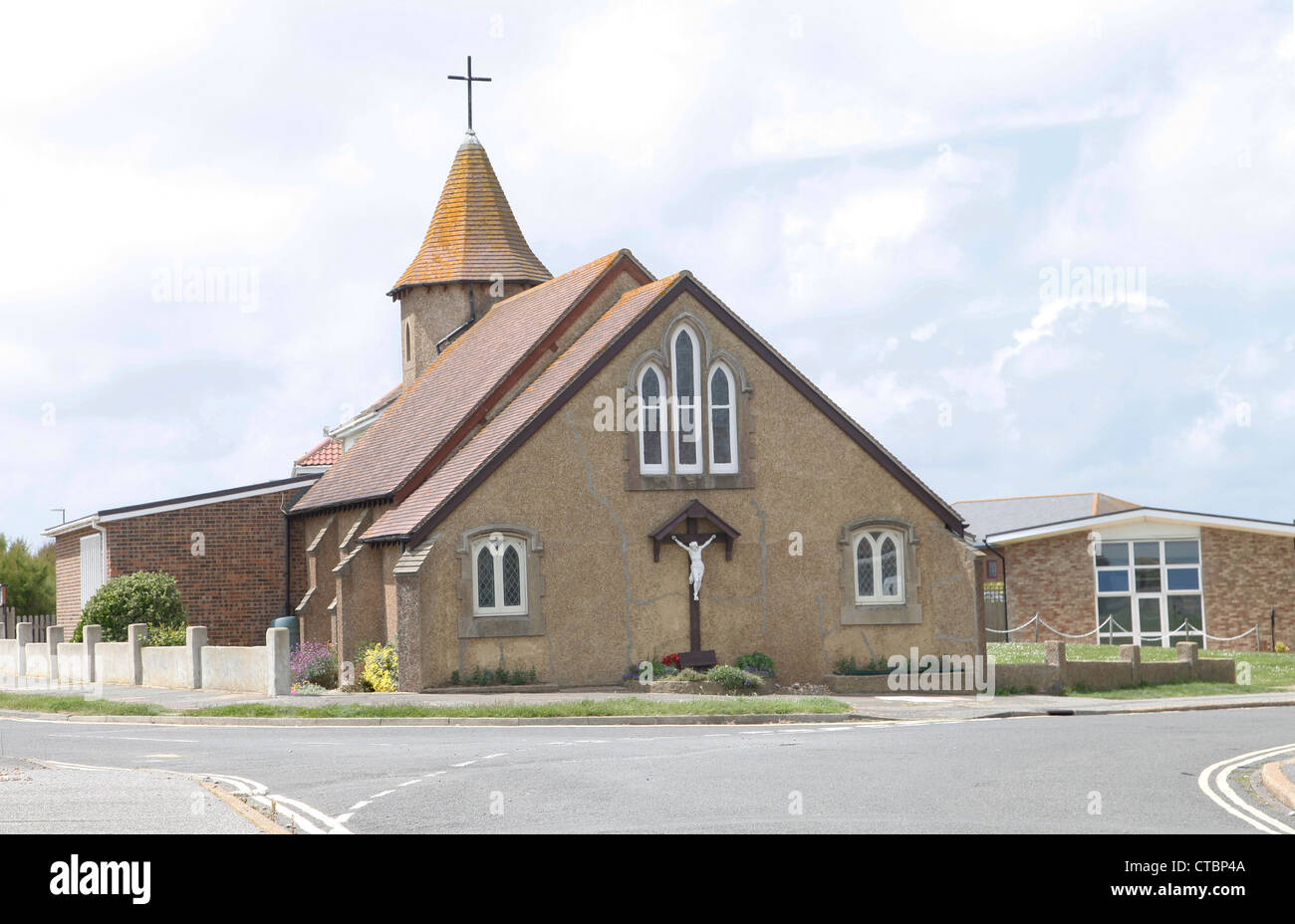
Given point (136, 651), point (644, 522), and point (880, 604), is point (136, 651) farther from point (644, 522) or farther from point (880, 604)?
point (880, 604)

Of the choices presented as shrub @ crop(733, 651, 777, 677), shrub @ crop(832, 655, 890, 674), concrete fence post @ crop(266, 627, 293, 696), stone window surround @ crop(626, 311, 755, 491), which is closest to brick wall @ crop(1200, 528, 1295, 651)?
shrub @ crop(832, 655, 890, 674)

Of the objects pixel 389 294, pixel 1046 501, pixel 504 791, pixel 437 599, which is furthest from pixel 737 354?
pixel 1046 501

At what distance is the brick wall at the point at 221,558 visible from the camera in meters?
34.3

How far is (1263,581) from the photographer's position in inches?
1654

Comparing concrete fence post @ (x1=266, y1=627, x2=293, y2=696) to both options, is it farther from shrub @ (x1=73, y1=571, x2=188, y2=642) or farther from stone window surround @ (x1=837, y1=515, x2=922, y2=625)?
stone window surround @ (x1=837, y1=515, x2=922, y2=625)

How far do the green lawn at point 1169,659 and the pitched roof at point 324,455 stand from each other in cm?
2129

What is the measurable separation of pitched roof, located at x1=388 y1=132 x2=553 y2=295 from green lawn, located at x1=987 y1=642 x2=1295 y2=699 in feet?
51.1

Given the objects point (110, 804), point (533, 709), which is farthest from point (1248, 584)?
point (110, 804)

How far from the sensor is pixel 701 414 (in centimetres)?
2903

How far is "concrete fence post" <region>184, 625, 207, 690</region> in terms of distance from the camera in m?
29.0
